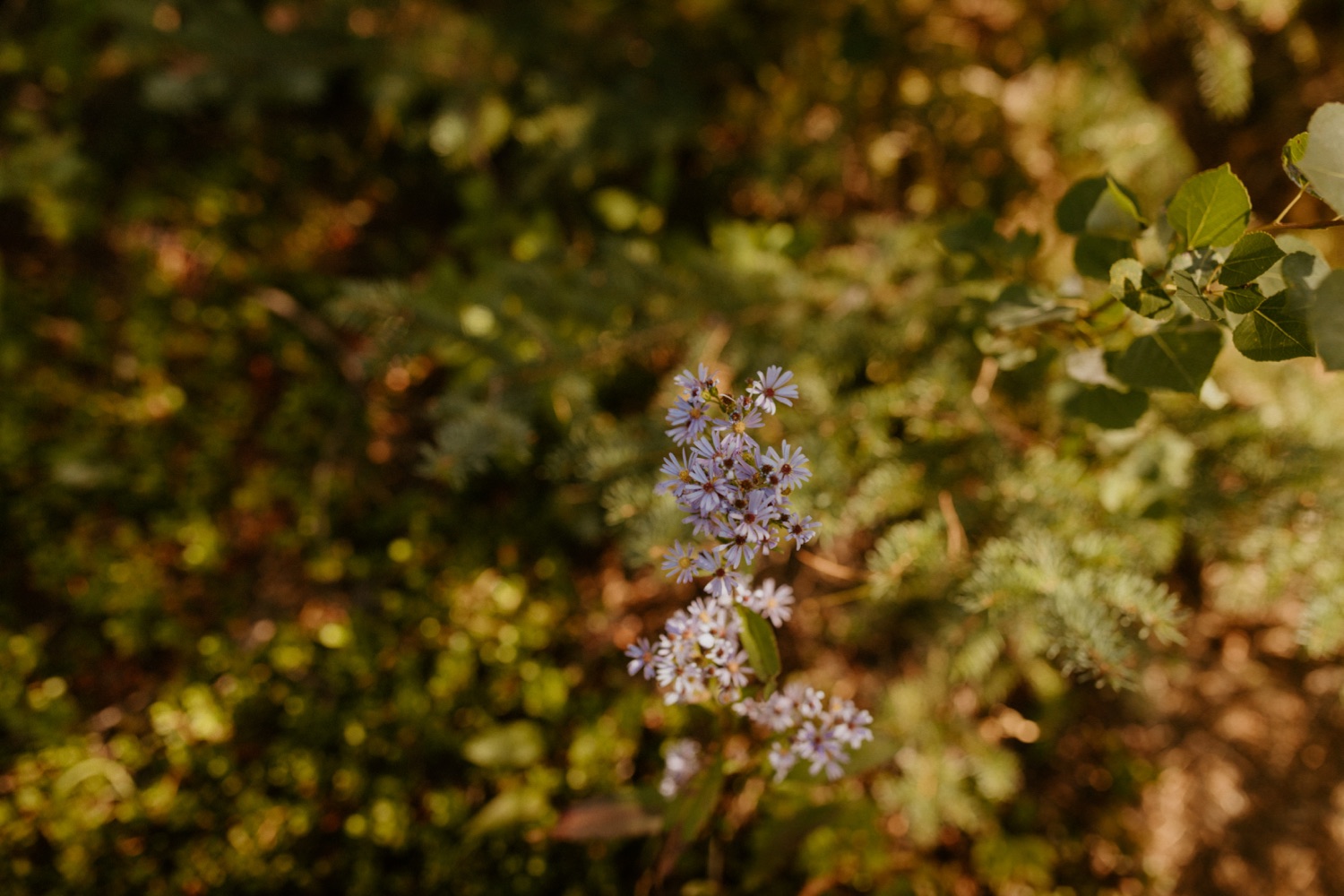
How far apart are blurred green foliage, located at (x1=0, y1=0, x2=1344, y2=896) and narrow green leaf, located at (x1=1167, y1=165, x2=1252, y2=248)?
0.40m

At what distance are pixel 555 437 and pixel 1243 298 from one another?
1.87 m

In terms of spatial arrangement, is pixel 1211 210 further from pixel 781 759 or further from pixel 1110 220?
pixel 781 759

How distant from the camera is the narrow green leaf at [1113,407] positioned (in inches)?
46.2

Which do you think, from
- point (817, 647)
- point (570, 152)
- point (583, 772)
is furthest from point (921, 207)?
point (583, 772)

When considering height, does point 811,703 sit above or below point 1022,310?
below

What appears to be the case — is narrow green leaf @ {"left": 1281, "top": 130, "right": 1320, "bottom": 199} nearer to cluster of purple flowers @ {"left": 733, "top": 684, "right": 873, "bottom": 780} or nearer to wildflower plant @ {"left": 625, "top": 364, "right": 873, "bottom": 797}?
wildflower plant @ {"left": 625, "top": 364, "right": 873, "bottom": 797}

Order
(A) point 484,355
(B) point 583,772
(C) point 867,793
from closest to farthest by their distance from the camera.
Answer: (A) point 484,355, (B) point 583,772, (C) point 867,793

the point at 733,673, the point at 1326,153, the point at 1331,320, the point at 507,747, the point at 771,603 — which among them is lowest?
the point at 507,747

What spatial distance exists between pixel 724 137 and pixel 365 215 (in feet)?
5.33

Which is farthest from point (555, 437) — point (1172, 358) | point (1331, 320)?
point (1331, 320)

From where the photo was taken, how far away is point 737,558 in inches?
36.6

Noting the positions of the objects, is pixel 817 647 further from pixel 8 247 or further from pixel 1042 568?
pixel 8 247

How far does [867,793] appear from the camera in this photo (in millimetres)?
2162

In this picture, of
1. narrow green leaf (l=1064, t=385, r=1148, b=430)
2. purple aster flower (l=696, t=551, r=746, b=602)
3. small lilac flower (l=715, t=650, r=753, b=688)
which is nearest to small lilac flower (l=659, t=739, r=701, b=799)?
small lilac flower (l=715, t=650, r=753, b=688)
